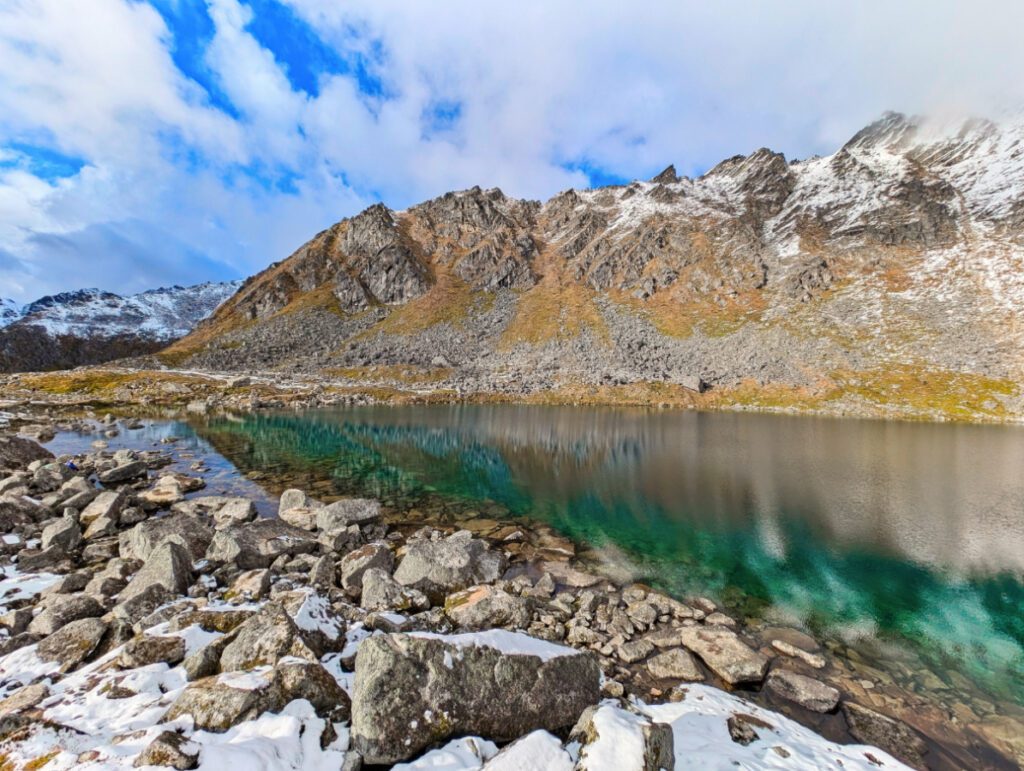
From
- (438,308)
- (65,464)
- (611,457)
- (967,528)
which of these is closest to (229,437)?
(65,464)

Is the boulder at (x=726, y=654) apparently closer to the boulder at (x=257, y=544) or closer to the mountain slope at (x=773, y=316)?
the boulder at (x=257, y=544)

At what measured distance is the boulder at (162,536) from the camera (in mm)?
17703

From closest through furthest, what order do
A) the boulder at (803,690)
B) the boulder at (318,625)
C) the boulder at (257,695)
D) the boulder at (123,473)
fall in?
1. the boulder at (257,695)
2. the boulder at (318,625)
3. the boulder at (803,690)
4. the boulder at (123,473)

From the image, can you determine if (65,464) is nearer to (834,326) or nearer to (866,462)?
(866,462)

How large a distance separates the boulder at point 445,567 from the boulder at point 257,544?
5.26m

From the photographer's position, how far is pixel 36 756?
20.7ft

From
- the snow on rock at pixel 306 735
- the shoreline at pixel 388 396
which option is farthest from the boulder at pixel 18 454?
the shoreline at pixel 388 396

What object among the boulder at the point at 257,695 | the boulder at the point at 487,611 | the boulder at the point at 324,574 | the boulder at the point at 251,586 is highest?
the boulder at the point at 257,695

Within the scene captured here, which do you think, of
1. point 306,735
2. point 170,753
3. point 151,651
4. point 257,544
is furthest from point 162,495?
point 170,753

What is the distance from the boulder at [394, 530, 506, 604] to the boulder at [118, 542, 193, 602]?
7191mm

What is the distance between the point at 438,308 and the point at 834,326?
143 meters

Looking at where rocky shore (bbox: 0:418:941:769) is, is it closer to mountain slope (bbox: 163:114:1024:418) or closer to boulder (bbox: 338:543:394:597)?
boulder (bbox: 338:543:394:597)

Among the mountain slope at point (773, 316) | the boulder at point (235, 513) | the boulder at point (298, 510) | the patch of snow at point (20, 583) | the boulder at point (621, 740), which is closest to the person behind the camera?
the boulder at point (621, 740)

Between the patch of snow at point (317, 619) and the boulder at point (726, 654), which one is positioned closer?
the patch of snow at point (317, 619)
